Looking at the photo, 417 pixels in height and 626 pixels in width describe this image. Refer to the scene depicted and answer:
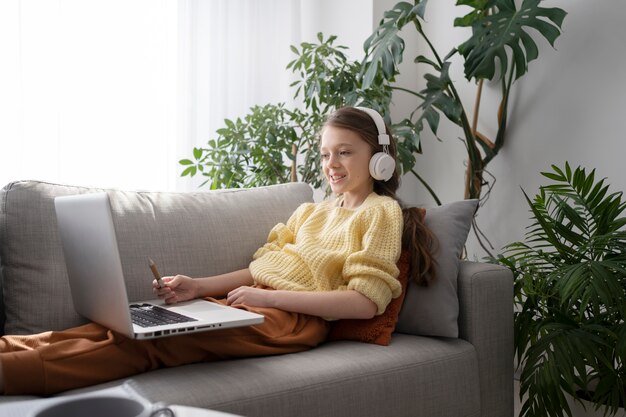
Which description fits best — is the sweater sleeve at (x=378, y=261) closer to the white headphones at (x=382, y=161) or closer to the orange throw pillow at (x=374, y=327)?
the orange throw pillow at (x=374, y=327)

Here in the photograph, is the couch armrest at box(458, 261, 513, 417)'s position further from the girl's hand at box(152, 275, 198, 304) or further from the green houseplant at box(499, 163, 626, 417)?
the girl's hand at box(152, 275, 198, 304)

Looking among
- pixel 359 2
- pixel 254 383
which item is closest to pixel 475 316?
pixel 254 383

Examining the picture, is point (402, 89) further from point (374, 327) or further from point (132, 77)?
point (374, 327)

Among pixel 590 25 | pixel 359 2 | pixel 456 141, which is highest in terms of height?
pixel 359 2

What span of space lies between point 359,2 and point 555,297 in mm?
1997

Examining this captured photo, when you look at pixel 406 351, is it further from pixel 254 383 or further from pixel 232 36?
pixel 232 36

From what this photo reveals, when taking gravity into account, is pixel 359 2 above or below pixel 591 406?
above

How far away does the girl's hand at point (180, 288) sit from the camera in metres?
1.69

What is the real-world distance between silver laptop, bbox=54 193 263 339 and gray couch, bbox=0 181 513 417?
12 centimetres

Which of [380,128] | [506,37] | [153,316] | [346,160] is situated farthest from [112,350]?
[506,37]

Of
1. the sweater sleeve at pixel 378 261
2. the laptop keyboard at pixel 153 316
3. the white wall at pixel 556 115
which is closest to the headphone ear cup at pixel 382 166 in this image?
the sweater sleeve at pixel 378 261

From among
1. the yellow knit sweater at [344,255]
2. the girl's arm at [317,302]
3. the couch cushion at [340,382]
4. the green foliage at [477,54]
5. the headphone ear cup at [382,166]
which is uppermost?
the green foliage at [477,54]

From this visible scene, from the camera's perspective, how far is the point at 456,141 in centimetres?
319

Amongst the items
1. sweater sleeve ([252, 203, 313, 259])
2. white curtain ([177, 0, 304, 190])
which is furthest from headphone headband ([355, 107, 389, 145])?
white curtain ([177, 0, 304, 190])
